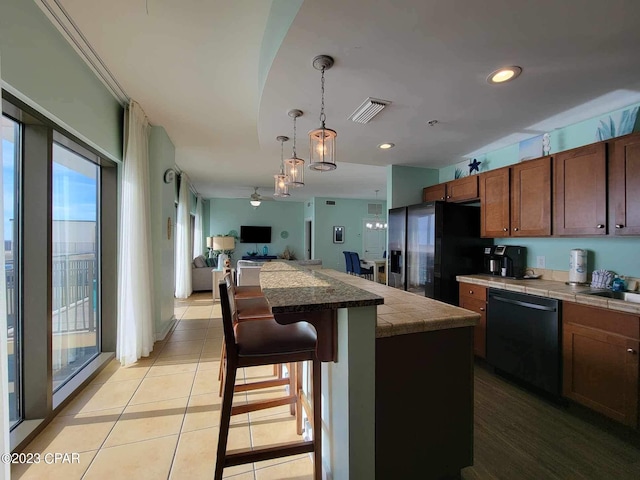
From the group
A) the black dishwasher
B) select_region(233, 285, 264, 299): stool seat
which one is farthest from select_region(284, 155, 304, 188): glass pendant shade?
the black dishwasher

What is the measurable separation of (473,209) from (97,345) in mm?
4445

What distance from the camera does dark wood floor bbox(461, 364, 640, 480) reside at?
1550 millimetres

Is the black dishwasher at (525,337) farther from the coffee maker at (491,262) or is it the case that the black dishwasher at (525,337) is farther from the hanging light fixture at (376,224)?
the hanging light fixture at (376,224)

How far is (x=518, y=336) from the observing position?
2396mm

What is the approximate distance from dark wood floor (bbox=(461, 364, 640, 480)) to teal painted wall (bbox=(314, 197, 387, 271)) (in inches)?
271

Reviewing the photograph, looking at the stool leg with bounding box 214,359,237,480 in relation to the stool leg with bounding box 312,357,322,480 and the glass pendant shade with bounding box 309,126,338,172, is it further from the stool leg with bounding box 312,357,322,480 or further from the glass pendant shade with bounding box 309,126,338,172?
the glass pendant shade with bounding box 309,126,338,172

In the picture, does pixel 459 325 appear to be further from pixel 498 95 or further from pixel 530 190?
pixel 530 190

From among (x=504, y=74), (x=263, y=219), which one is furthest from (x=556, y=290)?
(x=263, y=219)

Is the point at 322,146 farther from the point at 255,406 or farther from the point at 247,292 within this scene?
the point at 255,406

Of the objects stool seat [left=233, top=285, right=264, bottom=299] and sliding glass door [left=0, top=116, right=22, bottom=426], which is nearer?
sliding glass door [left=0, top=116, right=22, bottom=426]

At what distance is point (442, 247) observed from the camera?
3.14 m

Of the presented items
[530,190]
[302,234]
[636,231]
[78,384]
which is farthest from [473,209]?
[302,234]

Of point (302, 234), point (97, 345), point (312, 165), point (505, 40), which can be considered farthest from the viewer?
point (302, 234)

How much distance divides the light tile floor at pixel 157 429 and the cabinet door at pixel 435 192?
3013 millimetres
